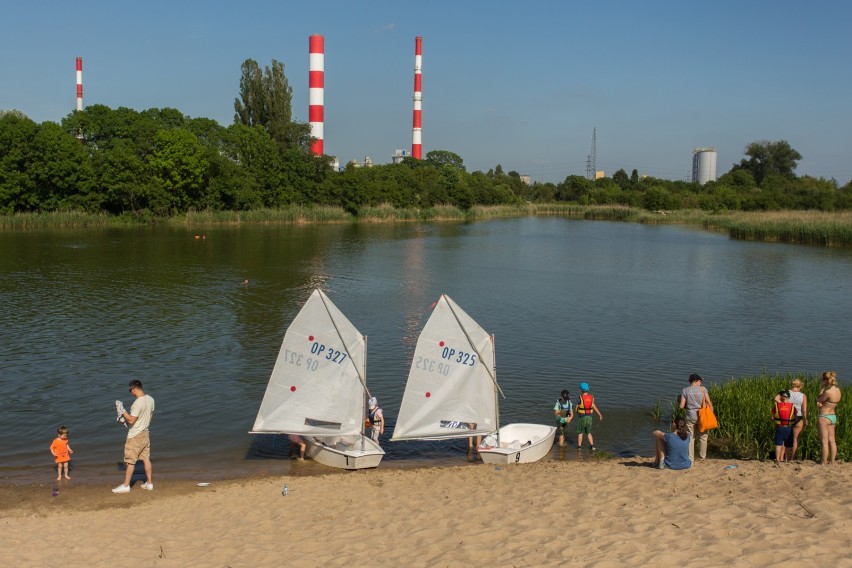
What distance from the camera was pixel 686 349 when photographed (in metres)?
28.7

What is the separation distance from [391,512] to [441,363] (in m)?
4.42

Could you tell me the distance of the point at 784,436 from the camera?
15445 mm

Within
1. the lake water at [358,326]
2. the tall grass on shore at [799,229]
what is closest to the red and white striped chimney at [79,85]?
the lake water at [358,326]

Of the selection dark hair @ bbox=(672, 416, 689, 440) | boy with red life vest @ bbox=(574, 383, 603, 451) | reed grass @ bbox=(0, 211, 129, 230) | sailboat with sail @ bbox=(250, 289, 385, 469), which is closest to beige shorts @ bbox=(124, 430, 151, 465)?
sailboat with sail @ bbox=(250, 289, 385, 469)

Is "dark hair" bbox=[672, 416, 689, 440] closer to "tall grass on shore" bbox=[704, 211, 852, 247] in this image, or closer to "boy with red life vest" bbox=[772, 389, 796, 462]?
"boy with red life vest" bbox=[772, 389, 796, 462]

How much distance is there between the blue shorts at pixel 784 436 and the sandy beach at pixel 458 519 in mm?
681

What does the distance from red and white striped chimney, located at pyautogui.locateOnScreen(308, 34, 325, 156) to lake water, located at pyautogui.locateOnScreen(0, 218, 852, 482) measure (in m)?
44.4

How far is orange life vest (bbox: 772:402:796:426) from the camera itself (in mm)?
15281

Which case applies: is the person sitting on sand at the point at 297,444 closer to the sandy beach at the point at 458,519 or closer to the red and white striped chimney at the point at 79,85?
the sandy beach at the point at 458,519

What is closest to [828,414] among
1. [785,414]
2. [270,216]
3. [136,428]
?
[785,414]

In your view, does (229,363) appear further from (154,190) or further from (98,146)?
(98,146)

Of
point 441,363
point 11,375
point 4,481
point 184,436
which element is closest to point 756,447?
point 441,363

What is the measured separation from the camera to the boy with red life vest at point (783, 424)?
1530 centimetres

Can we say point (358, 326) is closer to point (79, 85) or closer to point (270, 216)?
point (270, 216)
